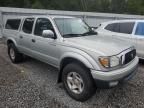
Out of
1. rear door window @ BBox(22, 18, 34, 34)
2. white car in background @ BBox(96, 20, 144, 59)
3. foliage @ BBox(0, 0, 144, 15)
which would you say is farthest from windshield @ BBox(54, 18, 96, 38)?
foliage @ BBox(0, 0, 144, 15)

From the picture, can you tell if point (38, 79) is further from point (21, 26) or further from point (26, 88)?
point (21, 26)

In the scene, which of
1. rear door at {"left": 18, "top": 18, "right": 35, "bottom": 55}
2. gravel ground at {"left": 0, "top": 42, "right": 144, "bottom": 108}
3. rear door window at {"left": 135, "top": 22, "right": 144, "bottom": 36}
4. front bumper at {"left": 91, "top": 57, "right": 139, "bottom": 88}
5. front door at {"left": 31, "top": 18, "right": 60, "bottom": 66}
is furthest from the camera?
rear door window at {"left": 135, "top": 22, "right": 144, "bottom": 36}

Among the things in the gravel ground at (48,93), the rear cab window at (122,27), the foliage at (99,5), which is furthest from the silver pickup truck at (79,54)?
the foliage at (99,5)

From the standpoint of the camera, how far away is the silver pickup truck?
329 cm

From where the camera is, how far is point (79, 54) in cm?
351

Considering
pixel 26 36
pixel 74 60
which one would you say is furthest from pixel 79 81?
pixel 26 36

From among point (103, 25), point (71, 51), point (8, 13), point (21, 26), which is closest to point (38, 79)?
point (71, 51)

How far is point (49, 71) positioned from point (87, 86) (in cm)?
224

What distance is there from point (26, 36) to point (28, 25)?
0.38 meters

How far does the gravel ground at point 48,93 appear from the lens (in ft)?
11.7

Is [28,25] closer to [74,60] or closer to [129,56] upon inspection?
[74,60]

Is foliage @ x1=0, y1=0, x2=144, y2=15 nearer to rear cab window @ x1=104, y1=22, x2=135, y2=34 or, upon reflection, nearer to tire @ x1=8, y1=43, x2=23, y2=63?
rear cab window @ x1=104, y1=22, x2=135, y2=34

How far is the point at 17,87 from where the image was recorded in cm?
427

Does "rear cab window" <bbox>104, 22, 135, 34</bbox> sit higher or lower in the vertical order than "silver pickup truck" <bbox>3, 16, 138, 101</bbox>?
higher
